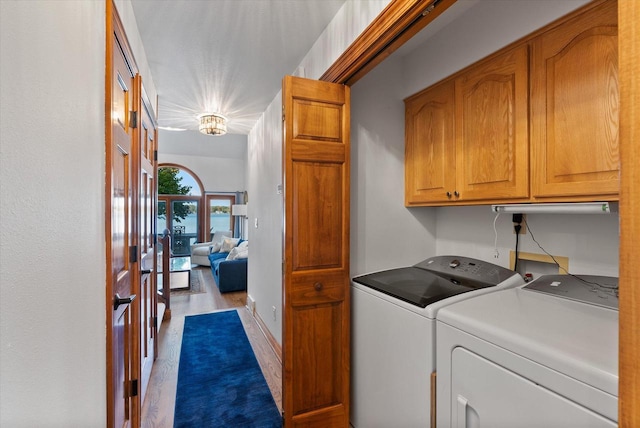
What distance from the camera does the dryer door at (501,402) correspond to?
83 cm

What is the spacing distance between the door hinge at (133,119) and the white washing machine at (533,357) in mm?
1856

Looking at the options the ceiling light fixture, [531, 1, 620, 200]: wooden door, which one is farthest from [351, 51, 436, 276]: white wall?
the ceiling light fixture

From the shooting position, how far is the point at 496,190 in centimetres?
154

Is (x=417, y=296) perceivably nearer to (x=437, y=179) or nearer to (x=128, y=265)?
(x=437, y=179)

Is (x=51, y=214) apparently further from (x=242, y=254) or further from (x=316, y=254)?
(x=242, y=254)

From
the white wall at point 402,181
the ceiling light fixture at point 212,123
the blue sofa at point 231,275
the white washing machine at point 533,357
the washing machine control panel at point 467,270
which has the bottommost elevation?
the blue sofa at point 231,275

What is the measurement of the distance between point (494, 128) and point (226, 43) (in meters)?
1.75

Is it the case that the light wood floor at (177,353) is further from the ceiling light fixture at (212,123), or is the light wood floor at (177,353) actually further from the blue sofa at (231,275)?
the ceiling light fixture at (212,123)

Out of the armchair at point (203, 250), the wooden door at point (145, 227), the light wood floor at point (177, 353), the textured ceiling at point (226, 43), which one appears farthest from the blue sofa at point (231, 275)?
the textured ceiling at point (226, 43)

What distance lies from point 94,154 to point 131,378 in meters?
1.31

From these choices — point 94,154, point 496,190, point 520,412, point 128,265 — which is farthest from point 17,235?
point 496,190

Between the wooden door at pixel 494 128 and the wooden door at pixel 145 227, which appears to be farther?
the wooden door at pixel 145 227

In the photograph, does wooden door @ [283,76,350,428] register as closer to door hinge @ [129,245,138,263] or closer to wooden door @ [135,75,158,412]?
door hinge @ [129,245,138,263]

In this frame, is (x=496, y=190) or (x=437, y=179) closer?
(x=496, y=190)
